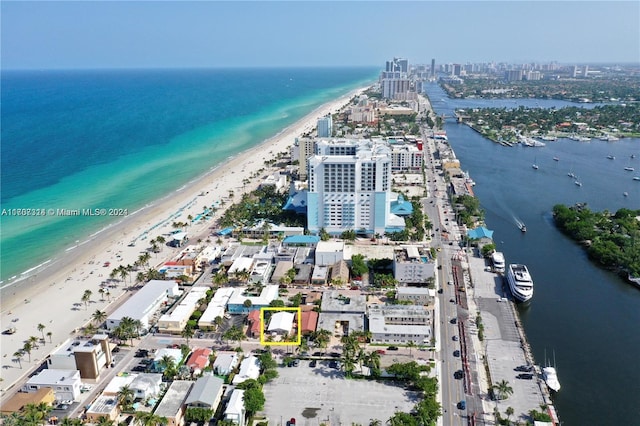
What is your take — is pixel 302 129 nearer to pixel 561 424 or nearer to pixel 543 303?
pixel 543 303

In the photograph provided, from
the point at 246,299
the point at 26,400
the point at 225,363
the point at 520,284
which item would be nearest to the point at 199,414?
the point at 225,363

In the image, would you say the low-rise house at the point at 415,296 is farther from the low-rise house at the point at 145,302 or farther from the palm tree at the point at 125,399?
the palm tree at the point at 125,399

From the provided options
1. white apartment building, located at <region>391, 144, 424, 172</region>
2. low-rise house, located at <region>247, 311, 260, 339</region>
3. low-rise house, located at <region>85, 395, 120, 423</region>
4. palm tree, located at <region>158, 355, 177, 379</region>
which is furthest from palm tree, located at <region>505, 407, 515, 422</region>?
white apartment building, located at <region>391, 144, 424, 172</region>

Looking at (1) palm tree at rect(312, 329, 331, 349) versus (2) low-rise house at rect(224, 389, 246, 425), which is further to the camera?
(1) palm tree at rect(312, 329, 331, 349)

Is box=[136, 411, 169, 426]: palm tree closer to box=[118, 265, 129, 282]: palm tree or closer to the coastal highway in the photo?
the coastal highway

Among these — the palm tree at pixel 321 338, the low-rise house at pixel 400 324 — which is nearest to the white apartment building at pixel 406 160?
the low-rise house at pixel 400 324

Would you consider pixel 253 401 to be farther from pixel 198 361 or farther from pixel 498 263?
pixel 498 263

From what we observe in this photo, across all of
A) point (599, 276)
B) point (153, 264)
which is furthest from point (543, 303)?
point (153, 264)
